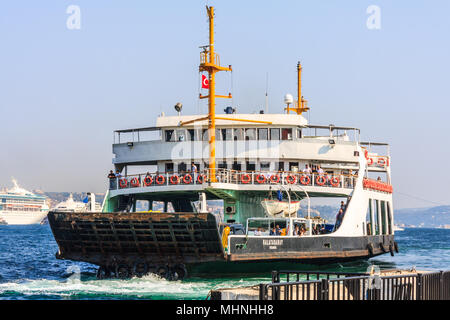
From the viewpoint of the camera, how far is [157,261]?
23719 millimetres

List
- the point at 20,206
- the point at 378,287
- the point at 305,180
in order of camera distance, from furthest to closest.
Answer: the point at 20,206, the point at 305,180, the point at 378,287

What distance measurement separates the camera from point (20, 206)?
187875 millimetres

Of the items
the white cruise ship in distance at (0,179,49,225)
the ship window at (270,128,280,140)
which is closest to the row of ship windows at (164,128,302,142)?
the ship window at (270,128,280,140)

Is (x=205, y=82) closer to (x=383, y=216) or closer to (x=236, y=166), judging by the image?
(x=236, y=166)

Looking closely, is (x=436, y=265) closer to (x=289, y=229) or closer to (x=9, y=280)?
(x=289, y=229)

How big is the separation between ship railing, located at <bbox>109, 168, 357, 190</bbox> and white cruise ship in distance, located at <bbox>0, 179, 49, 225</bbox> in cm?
16510

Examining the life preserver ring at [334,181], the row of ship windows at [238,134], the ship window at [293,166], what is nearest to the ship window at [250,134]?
the row of ship windows at [238,134]

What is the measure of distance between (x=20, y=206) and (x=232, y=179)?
170 meters

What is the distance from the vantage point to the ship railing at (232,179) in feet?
86.3

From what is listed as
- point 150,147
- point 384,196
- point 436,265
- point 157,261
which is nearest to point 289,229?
point 157,261

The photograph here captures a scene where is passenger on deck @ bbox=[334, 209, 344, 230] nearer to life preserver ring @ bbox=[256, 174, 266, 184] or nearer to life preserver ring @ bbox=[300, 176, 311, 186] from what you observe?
life preserver ring @ bbox=[300, 176, 311, 186]

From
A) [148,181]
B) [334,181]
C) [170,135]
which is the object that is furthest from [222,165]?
[334,181]

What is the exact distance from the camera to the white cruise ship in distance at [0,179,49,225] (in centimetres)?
18575

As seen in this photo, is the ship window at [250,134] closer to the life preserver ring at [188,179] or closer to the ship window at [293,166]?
the ship window at [293,166]
